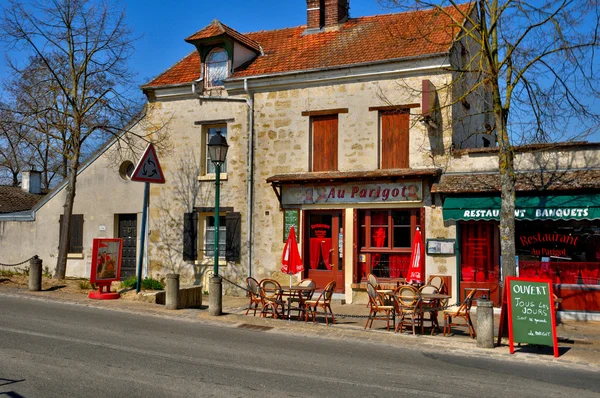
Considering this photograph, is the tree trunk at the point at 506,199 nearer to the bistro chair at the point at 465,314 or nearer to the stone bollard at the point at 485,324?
the bistro chair at the point at 465,314

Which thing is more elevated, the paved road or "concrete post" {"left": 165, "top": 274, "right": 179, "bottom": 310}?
"concrete post" {"left": 165, "top": 274, "right": 179, "bottom": 310}

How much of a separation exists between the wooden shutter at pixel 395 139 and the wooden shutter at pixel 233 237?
14.5 ft

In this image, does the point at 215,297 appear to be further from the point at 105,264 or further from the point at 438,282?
the point at 438,282

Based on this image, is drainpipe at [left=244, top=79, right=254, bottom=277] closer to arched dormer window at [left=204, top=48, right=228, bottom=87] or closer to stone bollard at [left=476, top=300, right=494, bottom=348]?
arched dormer window at [left=204, top=48, right=228, bottom=87]

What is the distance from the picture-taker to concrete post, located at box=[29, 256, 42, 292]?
15716 millimetres

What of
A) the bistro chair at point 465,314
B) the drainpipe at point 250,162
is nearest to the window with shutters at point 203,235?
the drainpipe at point 250,162

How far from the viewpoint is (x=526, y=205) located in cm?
1323

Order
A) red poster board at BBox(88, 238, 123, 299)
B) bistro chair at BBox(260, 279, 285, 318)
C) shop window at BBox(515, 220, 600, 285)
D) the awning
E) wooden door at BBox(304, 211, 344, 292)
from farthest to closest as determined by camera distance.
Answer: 1. wooden door at BBox(304, 211, 344, 292)
2. red poster board at BBox(88, 238, 123, 299)
3. shop window at BBox(515, 220, 600, 285)
4. the awning
5. bistro chair at BBox(260, 279, 285, 318)

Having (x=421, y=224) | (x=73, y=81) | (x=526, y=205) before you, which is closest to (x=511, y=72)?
(x=526, y=205)

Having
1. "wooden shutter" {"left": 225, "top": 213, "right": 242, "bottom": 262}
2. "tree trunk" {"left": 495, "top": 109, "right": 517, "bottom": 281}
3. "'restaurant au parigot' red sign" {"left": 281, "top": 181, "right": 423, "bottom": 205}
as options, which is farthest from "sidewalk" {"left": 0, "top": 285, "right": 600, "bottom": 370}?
"'restaurant au parigot' red sign" {"left": 281, "top": 181, "right": 423, "bottom": 205}

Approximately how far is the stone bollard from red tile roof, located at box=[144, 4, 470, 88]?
7156mm

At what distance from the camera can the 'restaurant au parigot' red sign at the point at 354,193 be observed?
14820 mm

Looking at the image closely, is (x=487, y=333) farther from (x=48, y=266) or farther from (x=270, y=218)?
(x=48, y=266)

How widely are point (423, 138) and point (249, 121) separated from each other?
5.02 meters
